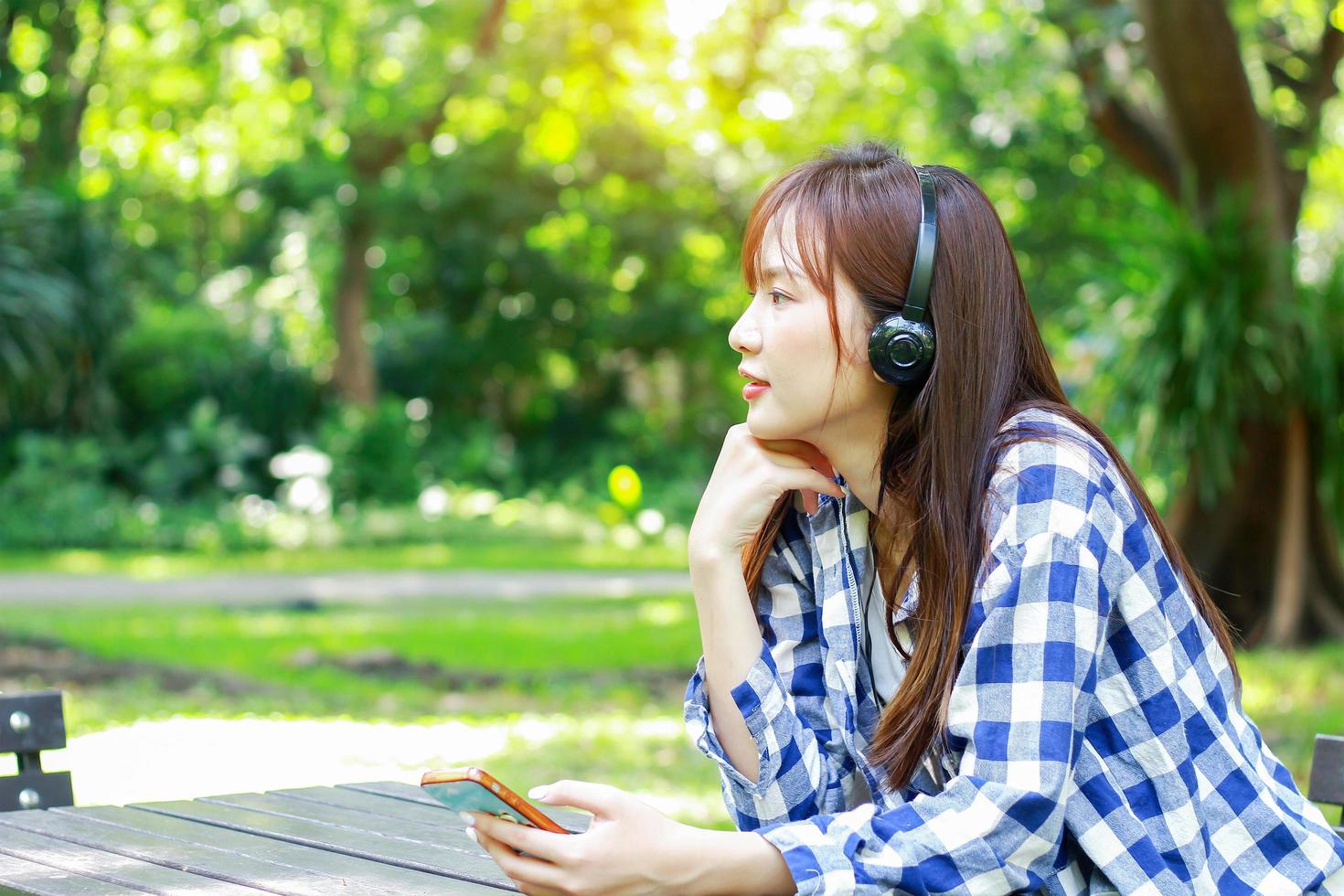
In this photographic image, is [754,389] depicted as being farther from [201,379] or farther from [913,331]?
[201,379]

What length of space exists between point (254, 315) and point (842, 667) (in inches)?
839

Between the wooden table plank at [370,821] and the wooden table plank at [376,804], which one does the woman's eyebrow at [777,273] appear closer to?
the wooden table plank at [370,821]

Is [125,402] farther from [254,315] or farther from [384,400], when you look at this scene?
[254,315]

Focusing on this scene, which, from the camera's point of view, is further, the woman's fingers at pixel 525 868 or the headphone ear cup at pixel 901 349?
the headphone ear cup at pixel 901 349

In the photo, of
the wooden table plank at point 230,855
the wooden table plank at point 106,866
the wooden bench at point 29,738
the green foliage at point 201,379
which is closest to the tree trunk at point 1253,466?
the wooden bench at point 29,738

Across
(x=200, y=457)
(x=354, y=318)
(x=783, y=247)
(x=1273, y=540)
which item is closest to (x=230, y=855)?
(x=783, y=247)

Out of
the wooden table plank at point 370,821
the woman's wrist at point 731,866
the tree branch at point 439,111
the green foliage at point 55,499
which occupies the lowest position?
the green foliage at point 55,499

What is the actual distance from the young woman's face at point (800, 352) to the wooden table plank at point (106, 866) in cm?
89

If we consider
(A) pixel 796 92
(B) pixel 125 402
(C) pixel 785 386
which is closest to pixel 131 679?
(C) pixel 785 386

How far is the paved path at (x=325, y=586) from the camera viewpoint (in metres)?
10.8

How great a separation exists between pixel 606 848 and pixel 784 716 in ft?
1.31

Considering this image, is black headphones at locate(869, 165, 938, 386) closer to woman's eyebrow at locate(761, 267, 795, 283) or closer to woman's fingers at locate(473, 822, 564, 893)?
woman's eyebrow at locate(761, 267, 795, 283)

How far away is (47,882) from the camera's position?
1.95 meters

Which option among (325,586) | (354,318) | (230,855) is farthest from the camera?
(354,318)
